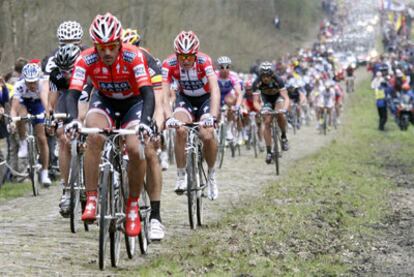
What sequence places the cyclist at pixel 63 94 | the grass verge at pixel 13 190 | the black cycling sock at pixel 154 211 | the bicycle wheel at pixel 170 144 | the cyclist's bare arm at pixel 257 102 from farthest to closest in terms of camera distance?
the bicycle wheel at pixel 170 144, the cyclist's bare arm at pixel 257 102, the grass verge at pixel 13 190, the cyclist at pixel 63 94, the black cycling sock at pixel 154 211

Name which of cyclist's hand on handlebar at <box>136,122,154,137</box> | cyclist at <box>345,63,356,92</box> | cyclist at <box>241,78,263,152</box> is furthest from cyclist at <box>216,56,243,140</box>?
cyclist at <box>345,63,356,92</box>

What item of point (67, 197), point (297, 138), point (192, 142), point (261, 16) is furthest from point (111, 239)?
point (261, 16)

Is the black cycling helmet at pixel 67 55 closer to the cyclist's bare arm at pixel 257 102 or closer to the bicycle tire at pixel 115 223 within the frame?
the bicycle tire at pixel 115 223

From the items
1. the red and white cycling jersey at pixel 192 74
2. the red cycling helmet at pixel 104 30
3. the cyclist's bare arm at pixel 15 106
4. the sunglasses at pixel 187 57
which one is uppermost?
the red cycling helmet at pixel 104 30

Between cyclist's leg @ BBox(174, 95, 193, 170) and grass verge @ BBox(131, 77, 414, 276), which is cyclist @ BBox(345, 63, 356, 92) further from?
cyclist's leg @ BBox(174, 95, 193, 170)

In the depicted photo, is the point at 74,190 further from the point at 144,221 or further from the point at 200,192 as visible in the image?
the point at 200,192

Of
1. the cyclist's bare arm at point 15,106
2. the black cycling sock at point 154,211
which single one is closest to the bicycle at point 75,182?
the black cycling sock at point 154,211

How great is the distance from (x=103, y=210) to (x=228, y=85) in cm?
1296

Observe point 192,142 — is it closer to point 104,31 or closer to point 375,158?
point 104,31

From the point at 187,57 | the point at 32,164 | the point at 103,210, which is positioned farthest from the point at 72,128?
the point at 32,164

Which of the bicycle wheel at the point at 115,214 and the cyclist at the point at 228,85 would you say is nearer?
the bicycle wheel at the point at 115,214

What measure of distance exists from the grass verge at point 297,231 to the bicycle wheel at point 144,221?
0.23m

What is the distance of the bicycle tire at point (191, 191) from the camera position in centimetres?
1098

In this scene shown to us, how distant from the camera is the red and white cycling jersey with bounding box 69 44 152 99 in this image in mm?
8516
